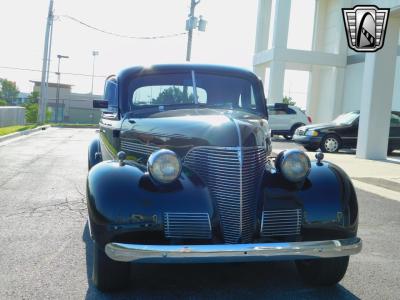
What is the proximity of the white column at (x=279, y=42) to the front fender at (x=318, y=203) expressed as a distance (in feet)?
63.7

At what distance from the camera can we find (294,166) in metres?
3.60

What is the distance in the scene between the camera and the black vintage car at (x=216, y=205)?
125 inches

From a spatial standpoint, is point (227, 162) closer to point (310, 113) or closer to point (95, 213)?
A: point (95, 213)

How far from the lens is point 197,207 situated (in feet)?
10.9

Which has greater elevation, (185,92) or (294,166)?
(185,92)

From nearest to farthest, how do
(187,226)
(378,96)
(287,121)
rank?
(187,226) → (378,96) → (287,121)

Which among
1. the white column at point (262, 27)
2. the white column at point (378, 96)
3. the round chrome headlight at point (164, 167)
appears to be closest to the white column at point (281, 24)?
the white column at point (262, 27)

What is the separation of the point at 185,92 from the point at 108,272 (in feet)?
6.75

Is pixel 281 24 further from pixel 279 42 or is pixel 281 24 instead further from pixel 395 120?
pixel 395 120

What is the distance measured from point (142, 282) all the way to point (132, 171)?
2.86 feet

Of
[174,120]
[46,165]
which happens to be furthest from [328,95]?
[174,120]

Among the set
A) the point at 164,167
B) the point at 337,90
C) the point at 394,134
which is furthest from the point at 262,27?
the point at 164,167

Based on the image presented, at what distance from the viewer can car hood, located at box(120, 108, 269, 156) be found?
139 inches

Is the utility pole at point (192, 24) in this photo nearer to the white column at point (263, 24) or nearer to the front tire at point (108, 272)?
the white column at point (263, 24)
